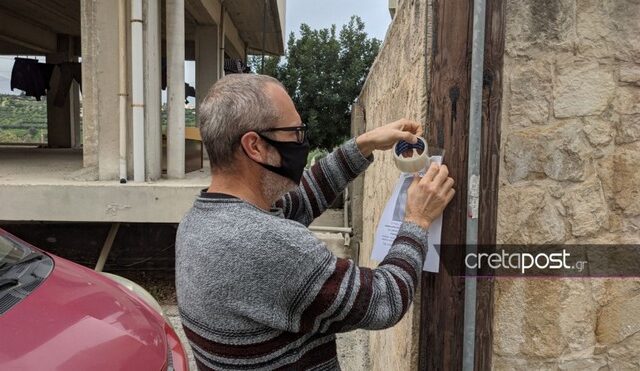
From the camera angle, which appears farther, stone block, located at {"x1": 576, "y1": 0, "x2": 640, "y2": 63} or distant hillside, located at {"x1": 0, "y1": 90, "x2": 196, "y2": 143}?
distant hillside, located at {"x1": 0, "y1": 90, "x2": 196, "y2": 143}

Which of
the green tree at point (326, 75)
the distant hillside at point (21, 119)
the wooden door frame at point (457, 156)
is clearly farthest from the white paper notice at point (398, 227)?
the distant hillside at point (21, 119)

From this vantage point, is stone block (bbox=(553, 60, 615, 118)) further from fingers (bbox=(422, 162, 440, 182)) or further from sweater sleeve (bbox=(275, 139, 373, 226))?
sweater sleeve (bbox=(275, 139, 373, 226))

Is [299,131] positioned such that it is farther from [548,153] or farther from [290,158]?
[548,153]

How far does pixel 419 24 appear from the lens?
90.8 inches

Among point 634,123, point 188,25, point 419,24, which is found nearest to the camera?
point 634,123

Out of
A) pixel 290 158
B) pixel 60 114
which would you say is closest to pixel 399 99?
pixel 290 158

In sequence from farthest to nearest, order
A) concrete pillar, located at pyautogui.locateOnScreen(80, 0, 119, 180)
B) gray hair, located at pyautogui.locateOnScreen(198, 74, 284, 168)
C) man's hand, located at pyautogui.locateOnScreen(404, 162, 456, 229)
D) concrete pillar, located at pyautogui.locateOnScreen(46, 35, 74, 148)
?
concrete pillar, located at pyautogui.locateOnScreen(46, 35, 74, 148) → concrete pillar, located at pyautogui.locateOnScreen(80, 0, 119, 180) → man's hand, located at pyautogui.locateOnScreen(404, 162, 456, 229) → gray hair, located at pyautogui.locateOnScreen(198, 74, 284, 168)

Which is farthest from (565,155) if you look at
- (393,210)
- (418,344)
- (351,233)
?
(351,233)

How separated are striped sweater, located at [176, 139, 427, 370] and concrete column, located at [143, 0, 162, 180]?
473 cm

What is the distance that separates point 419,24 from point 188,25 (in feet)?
31.2

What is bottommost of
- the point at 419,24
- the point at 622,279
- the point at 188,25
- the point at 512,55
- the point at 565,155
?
the point at 622,279

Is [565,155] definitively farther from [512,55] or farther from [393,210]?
[393,210]

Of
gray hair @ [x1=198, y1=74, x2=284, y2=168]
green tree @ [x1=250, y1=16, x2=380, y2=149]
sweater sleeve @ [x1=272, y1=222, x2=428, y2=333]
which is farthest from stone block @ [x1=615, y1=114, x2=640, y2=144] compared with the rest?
green tree @ [x1=250, y1=16, x2=380, y2=149]

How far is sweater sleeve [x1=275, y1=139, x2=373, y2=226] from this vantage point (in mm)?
2188
